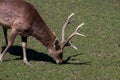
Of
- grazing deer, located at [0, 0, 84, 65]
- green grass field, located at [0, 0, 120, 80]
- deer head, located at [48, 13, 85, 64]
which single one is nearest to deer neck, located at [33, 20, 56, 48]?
grazing deer, located at [0, 0, 84, 65]

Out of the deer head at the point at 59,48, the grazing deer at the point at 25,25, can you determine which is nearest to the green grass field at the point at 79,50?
the deer head at the point at 59,48

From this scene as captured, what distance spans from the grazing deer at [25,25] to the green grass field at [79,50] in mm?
407

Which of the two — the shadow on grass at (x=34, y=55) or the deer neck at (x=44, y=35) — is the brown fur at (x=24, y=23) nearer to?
the deer neck at (x=44, y=35)

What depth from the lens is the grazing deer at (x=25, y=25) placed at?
1048cm

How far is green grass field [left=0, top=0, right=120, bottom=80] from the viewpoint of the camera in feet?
32.8

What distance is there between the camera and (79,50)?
39.8 ft

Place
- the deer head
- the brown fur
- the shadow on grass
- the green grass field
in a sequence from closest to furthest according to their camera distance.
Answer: the green grass field, the brown fur, the deer head, the shadow on grass

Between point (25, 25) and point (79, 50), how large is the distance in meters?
2.27

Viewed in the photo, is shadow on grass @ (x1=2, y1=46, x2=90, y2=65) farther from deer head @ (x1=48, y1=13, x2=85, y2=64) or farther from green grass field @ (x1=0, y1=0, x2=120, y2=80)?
deer head @ (x1=48, y1=13, x2=85, y2=64)

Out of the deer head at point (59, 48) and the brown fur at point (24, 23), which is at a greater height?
the brown fur at point (24, 23)

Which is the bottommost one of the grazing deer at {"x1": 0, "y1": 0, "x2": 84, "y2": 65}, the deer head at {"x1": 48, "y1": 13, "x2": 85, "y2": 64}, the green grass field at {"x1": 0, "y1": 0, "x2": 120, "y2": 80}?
the green grass field at {"x1": 0, "y1": 0, "x2": 120, "y2": 80}

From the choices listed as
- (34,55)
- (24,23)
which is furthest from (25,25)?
(34,55)

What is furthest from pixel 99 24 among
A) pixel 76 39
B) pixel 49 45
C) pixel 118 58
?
pixel 49 45

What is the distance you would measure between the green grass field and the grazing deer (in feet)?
1.33
